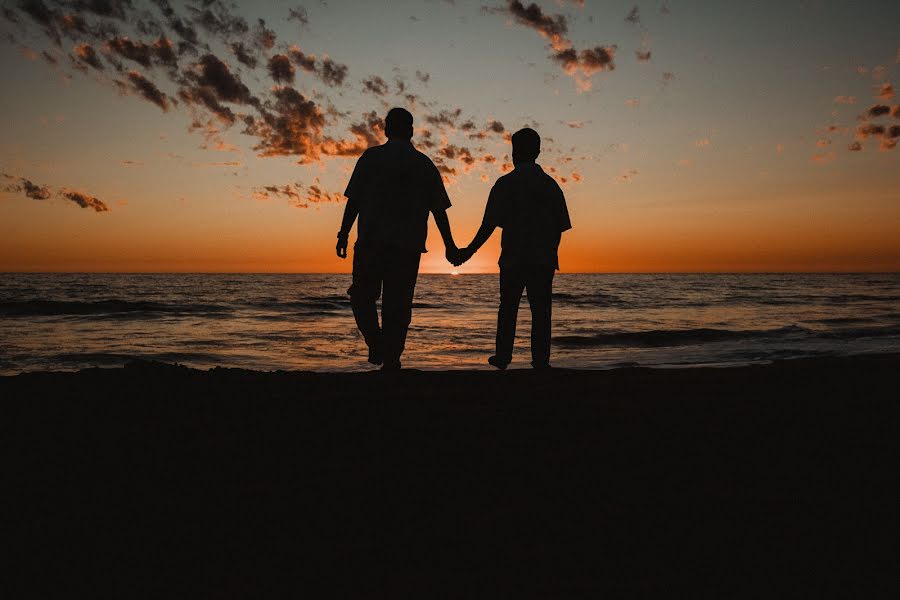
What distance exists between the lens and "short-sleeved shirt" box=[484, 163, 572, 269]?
18.5ft

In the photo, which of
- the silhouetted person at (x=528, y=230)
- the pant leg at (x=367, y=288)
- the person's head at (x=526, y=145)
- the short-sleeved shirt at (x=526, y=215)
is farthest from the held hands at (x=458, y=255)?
the person's head at (x=526, y=145)

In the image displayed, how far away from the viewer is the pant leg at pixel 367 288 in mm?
5230

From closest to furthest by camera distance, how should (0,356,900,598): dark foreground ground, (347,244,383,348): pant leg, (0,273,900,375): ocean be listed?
(0,356,900,598): dark foreground ground → (347,244,383,348): pant leg → (0,273,900,375): ocean

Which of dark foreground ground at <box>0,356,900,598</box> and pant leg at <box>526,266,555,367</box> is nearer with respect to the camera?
dark foreground ground at <box>0,356,900,598</box>

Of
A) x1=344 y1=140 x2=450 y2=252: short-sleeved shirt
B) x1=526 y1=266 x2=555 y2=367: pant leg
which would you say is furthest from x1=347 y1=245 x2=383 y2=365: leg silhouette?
x1=526 y1=266 x2=555 y2=367: pant leg

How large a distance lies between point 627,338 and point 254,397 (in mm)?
12230

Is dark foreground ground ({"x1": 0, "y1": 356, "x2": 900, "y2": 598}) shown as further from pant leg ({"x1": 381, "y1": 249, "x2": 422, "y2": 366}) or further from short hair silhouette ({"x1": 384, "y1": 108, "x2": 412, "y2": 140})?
short hair silhouette ({"x1": 384, "y1": 108, "x2": 412, "y2": 140})

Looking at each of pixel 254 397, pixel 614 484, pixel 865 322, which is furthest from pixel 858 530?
pixel 865 322

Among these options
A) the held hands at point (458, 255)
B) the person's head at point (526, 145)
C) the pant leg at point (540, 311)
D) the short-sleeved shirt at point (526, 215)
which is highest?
the person's head at point (526, 145)

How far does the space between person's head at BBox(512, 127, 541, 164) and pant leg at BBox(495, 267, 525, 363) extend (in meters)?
1.15

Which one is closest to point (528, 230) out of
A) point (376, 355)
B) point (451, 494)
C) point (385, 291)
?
point (385, 291)

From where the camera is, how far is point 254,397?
4004 mm

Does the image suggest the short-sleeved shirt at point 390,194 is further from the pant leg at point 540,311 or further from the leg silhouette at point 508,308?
the pant leg at point 540,311

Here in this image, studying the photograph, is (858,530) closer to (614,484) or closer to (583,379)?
(614,484)
